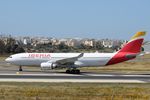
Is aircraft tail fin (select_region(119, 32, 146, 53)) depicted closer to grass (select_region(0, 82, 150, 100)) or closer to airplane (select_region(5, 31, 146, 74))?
airplane (select_region(5, 31, 146, 74))

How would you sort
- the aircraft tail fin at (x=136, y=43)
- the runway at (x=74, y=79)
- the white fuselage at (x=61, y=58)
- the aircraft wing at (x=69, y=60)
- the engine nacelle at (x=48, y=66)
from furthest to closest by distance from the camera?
Result: the white fuselage at (x=61, y=58)
the aircraft tail fin at (x=136, y=43)
the aircraft wing at (x=69, y=60)
the engine nacelle at (x=48, y=66)
the runway at (x=74, y=79)

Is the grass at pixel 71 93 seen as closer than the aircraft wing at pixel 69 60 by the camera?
Yes

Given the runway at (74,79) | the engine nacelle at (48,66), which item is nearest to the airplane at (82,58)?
the engine nacelle at (48,66)

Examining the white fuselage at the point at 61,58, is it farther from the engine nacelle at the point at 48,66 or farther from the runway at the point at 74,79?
the runway at the point at 74,79

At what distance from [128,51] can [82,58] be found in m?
6.10

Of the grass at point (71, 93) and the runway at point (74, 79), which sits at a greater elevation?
the grass at point (71, 93)

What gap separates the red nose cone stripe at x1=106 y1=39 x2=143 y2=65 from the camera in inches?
1992

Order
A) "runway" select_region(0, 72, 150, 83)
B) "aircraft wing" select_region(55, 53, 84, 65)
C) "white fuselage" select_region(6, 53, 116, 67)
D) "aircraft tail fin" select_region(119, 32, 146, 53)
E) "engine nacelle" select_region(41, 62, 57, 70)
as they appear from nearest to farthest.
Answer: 1. "runway" select_region(0, 72, 150, 83)
2. "engine nacelle" select_region(41, 62, 57, 70)
3. "aircraft wing" select_region(55, 53, 84, 65)
4. "aircraft tail fin" select_region(119, 32, 146, 53)
5. "white fuselage" select_region(6, 53, 116, 67)

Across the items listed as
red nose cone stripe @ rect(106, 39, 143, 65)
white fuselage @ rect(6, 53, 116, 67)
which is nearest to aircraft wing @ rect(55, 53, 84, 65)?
white fuselage @ rect(6, 53, 116, 67)

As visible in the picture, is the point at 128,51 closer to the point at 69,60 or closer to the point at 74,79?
the point at 69,60

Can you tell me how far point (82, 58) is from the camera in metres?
51.6

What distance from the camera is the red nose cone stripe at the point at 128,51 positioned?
50594 mm

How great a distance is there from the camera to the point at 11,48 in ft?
475

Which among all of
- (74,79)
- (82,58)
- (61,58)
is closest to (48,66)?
(61,58)
